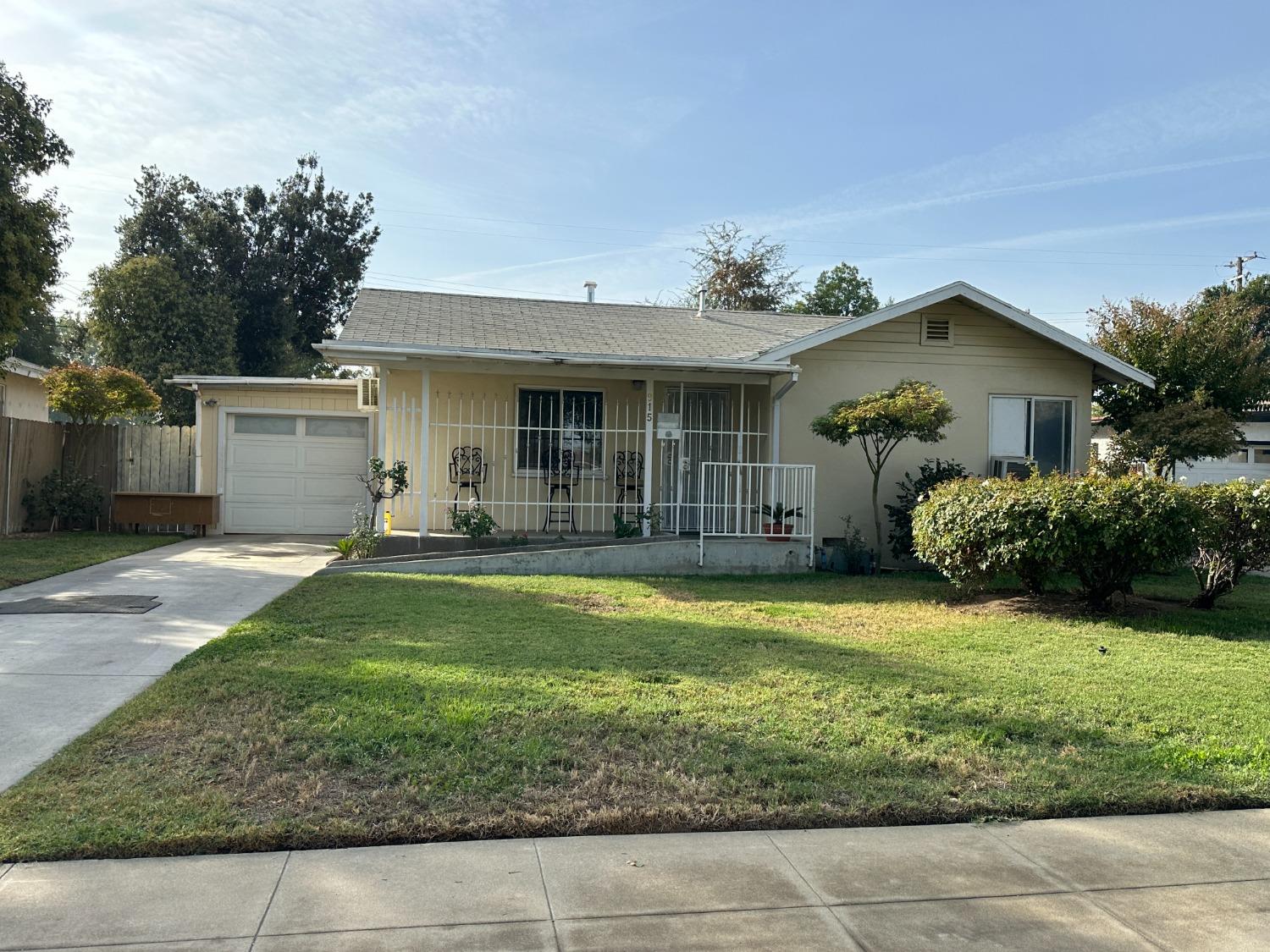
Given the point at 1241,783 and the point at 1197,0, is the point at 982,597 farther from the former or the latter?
the point at 1197,0

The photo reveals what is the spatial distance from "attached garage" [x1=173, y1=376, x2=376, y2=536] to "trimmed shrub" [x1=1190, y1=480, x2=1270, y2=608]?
12226 millimetres

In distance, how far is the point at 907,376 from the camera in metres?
13.4

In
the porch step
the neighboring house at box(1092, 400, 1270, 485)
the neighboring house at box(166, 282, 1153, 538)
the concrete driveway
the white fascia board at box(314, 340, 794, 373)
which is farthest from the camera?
the neighboring house at box(1092, 400, 1270, 485)

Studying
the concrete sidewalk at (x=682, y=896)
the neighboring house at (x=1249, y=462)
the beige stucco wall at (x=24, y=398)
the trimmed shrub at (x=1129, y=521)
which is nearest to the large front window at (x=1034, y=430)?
the trimmed shrub at (x=1129, y=521)

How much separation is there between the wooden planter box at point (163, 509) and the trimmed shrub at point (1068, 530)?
459 inches

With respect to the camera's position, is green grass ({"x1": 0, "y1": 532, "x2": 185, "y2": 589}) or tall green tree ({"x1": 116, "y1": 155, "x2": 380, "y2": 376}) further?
tall green tree ({"x1": 116, "y1": 155, "x2": 380, "y2": 376})

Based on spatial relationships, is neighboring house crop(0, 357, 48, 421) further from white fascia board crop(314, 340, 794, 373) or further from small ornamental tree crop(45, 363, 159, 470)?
white fascia board crop(314, 340, 794, 373)

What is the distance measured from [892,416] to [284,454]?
10344mm

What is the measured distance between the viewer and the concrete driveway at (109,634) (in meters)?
5.02

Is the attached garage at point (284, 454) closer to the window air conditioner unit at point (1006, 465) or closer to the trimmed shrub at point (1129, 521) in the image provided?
the window air conditioner unit at point (1006, 465)

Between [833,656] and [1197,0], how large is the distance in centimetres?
855

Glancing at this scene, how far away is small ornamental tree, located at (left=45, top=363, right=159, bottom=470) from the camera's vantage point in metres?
15.1

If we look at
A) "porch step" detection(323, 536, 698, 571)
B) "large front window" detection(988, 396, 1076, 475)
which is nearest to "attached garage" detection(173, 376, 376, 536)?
"porch step" detection(323, 536, 698, 571)

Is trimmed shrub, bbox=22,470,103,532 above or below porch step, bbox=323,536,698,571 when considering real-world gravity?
above
